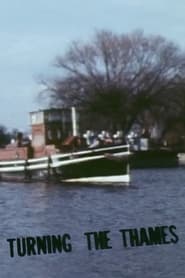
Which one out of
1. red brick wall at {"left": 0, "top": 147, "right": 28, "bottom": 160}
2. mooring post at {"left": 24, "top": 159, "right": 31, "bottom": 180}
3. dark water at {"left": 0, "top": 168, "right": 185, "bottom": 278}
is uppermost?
red brick wall at {"left": 0, "top": 147, "right": 28, "bottom": 160}

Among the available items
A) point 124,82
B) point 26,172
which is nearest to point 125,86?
point 124,82

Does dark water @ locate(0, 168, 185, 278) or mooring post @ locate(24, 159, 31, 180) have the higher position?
mooring post @ locate(24, 159, 31, 180)

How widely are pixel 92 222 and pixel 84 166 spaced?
2422 cm

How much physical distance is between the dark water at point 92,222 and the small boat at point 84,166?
39.9 inches

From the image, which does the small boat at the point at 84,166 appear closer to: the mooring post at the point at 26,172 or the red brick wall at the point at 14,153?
the mooring post at the point at 26,172

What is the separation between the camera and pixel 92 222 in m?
33.4

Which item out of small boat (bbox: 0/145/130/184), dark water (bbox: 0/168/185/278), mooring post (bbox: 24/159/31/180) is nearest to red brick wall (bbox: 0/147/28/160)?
mooring post (bbox: 24/159/31/180)

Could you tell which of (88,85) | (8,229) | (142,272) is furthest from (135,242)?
(88,85)

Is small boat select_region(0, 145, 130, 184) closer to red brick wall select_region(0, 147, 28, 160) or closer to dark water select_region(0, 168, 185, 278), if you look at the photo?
red brick wall select_region(0, 147, 28, 160)

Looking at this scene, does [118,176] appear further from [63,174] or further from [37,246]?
[37,246]

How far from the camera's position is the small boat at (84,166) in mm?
56688

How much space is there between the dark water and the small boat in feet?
3.32

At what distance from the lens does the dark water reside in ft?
72.7

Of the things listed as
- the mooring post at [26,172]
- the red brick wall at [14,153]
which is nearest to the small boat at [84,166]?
the mooring post at [26,172]
